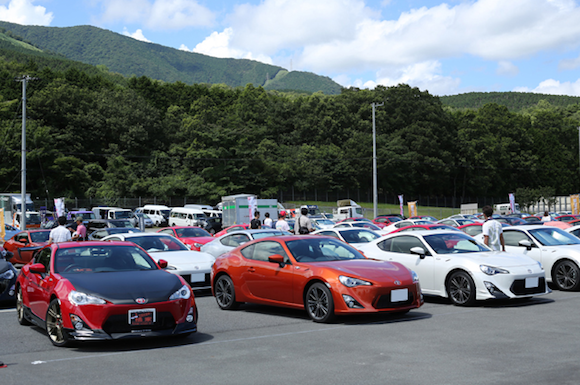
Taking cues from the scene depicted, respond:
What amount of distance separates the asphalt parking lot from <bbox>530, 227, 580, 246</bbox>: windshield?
3.63 m

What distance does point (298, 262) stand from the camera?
32.6ft

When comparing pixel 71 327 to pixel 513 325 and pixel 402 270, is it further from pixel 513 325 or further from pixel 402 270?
pixel 513 325

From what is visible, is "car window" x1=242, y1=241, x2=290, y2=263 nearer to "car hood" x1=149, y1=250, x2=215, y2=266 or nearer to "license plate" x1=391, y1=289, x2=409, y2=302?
"license plate" x1=391, y1=289, x2=409, y2=302

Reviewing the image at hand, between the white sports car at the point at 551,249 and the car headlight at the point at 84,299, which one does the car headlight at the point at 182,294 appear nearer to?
the car headlight at the point at 84,299

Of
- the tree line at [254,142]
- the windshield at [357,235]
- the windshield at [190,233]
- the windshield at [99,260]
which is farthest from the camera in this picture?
the tree line at [254,142]

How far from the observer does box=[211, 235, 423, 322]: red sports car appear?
29.9 feet

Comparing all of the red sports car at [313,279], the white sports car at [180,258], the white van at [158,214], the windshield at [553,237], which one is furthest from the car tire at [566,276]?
the white van at [158,214]

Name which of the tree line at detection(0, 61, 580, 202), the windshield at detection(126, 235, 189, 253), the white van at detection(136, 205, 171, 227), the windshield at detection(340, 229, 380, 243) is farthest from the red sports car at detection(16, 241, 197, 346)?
the tree line at detection(0, 61, 580, 202)

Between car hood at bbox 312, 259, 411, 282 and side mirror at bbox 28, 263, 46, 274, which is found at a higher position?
side mirror at bbox 28, 263, 46, 274

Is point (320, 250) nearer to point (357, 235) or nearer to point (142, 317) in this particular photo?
point (142, 317)

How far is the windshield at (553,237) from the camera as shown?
44.8 ft

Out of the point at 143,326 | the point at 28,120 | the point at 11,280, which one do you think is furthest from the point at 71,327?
the point at 28,120

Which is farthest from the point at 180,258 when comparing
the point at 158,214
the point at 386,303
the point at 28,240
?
the point at 158,214

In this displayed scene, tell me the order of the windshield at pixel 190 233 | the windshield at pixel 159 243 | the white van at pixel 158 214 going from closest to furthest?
the windshield at pixel 159 243 < the windshield at pixel 190 233 < the white van at pixel 158 214
